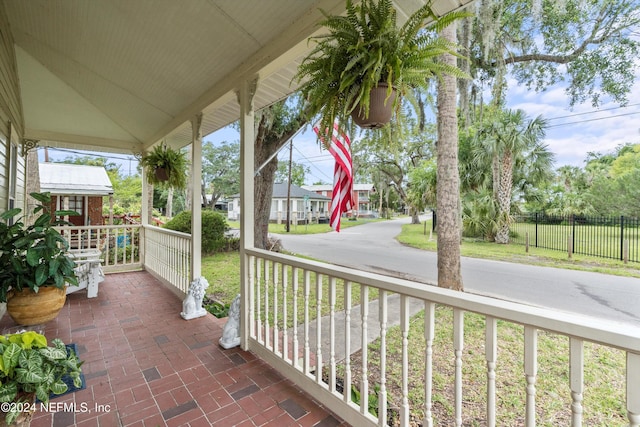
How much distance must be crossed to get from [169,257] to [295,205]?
22225 mm

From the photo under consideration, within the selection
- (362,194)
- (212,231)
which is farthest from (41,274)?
(362,194)

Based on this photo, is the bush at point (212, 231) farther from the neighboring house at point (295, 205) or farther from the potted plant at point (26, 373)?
the neighboring house at point (295, 205)

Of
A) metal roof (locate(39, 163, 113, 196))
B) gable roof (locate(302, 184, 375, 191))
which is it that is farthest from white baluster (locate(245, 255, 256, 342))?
gable roof (locate(302, 184, 375, 191))

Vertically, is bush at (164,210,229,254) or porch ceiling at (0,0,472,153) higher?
porch ceiling at (0,0,472,153)

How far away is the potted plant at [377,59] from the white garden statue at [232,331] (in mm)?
2124

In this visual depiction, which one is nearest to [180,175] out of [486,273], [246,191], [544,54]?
[246,191]

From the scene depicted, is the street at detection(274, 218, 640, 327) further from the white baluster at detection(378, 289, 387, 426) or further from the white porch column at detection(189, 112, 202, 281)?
the white porch column at detection(189, 112, 202, 281)

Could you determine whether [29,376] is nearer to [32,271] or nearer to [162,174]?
[32,271]

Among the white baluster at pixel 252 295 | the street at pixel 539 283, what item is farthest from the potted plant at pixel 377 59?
the street at pixel 539 283

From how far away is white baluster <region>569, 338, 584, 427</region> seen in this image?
0.88 metres

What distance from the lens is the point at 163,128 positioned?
4.62 m

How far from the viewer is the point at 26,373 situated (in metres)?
1.15

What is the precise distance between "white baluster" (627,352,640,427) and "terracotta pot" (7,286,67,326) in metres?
4.14

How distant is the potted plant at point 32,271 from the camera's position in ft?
8.75
